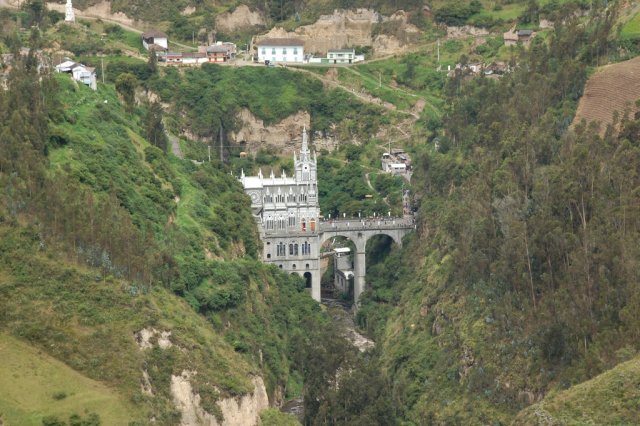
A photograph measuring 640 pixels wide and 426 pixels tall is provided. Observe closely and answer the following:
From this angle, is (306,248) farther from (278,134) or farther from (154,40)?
(154,40)

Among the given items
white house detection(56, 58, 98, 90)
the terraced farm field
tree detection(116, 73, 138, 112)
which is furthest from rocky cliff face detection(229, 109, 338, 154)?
the terraced farm field

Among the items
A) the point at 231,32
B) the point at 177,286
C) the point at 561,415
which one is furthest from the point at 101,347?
the point at 231,32

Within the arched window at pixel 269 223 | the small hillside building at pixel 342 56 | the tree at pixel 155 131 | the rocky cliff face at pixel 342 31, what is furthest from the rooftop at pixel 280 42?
→ the tree at pixel 155 131

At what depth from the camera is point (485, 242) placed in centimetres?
8531

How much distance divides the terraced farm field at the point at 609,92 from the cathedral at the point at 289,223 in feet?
90.1

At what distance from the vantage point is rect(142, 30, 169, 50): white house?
14950 cm

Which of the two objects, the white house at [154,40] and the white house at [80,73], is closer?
the white house at [80,73]

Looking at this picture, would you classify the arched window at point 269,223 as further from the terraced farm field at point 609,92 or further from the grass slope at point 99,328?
the grass slope at point 99,328

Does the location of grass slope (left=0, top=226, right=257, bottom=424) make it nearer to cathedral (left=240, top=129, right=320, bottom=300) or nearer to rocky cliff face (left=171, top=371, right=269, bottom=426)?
rocky cliff face (left=171, top=371, right=269, bottom=426)

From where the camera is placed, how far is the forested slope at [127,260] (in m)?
68.1

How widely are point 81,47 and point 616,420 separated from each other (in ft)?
313

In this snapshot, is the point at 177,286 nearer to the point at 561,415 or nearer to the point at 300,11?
the point at 561,415

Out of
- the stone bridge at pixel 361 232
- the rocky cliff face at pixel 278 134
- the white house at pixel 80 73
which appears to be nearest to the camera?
the white house at pixel 80 73

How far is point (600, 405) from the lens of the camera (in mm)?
56875
